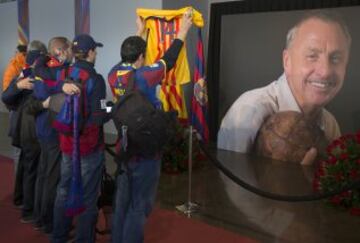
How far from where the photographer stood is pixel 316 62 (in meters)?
5.16

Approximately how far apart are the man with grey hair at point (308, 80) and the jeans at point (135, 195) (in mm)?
3592

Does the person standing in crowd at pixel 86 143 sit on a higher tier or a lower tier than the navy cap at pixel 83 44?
lower

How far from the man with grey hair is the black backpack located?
11.8ft

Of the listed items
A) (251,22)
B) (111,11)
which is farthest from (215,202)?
(111,11)

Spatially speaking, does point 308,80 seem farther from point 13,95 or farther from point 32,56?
point 13,95

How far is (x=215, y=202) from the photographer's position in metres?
3.92

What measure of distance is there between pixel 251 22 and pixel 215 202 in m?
2.99

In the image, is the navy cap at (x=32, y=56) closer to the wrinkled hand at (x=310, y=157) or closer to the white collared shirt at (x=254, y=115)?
the white collared shirt at (x=254, y=115)

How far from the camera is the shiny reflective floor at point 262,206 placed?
3.22m

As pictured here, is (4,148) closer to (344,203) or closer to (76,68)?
(76,68)

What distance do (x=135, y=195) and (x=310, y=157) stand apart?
3.73 meters

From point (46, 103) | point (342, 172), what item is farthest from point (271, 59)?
point (46, 103)

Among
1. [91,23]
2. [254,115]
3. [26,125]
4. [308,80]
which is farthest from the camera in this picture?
[91,23]

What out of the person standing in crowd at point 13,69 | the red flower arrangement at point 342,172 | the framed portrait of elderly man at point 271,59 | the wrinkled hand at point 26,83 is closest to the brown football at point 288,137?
the framed portrait of elderly man at point 271,59
